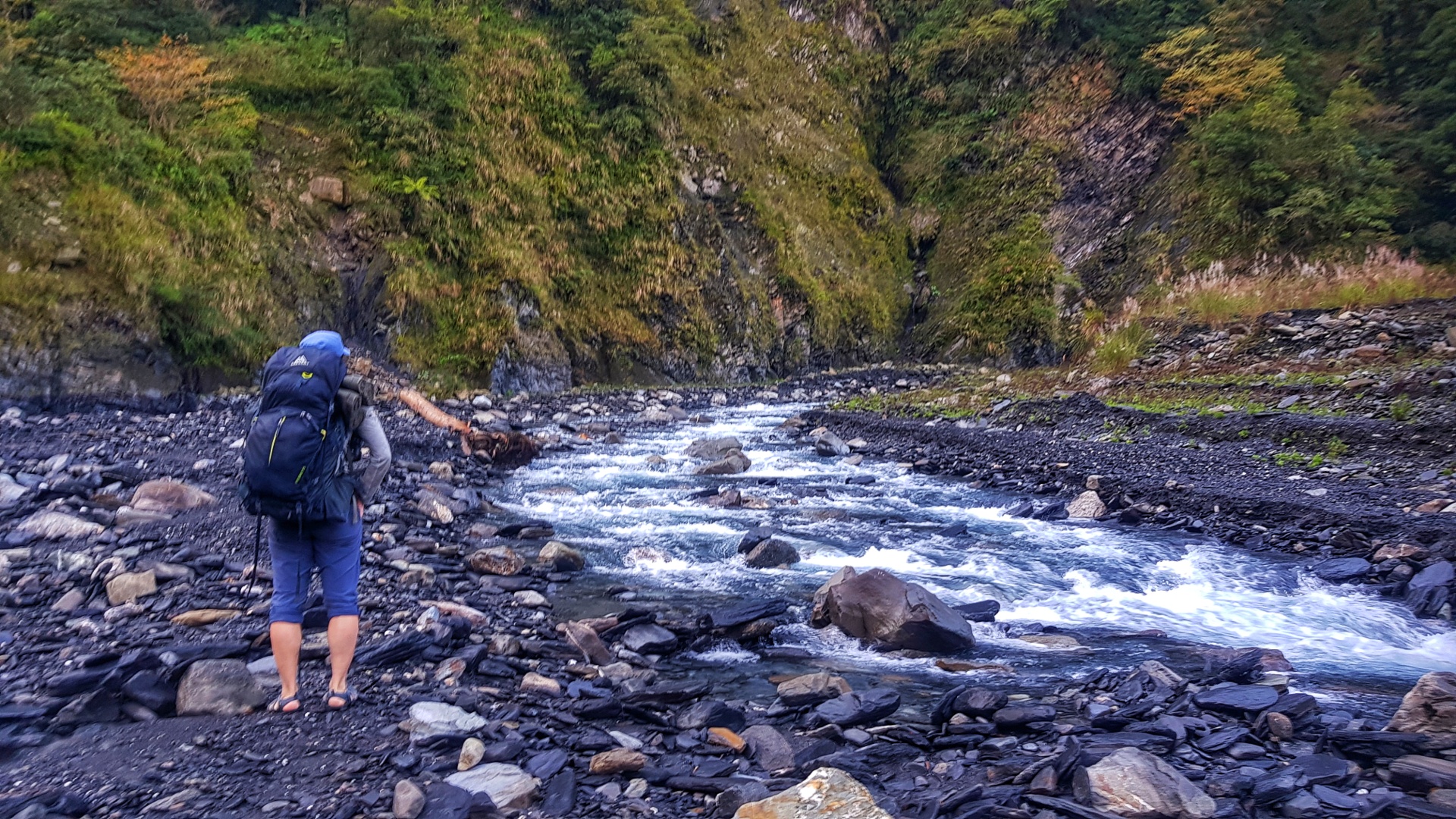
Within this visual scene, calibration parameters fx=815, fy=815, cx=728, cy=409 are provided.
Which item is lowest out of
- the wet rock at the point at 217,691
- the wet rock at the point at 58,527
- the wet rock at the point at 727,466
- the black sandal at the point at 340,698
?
the wet rock at the point at 727,466

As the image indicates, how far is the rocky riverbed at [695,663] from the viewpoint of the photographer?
10.6 ft

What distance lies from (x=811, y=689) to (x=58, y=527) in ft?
17.6

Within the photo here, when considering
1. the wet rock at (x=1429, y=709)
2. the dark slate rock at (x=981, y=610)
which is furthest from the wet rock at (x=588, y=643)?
the wet rock at (x=1429, y=709)

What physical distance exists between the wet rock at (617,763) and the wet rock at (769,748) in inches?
21.1

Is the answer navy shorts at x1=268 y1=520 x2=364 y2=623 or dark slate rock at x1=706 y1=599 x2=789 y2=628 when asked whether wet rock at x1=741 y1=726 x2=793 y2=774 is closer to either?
dark slate rock at x1=706 y1=599 x2=789 y2=628

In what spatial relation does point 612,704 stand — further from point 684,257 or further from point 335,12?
point 335,12

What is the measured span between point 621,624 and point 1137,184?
25951 mm

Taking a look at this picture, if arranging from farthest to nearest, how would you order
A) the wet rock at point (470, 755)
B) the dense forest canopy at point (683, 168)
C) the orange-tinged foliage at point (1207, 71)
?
the orange-tinged foliage at point (1207, 71) < the dense forest canopy at point (683, 168) < the wet rock at point (470, 755)

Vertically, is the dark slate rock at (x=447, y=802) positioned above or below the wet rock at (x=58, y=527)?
below

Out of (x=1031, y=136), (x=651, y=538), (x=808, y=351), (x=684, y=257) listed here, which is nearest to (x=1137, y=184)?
(x=1031, y=136)

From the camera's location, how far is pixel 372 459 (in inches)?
154

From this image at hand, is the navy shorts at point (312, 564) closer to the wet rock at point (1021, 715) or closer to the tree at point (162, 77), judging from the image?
the wet rock at point (1021, 715)

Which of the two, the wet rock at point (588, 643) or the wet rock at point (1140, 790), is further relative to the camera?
the wet rock at point (588, 643)

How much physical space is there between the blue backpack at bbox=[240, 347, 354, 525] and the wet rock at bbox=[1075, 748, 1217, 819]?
3449 mm
